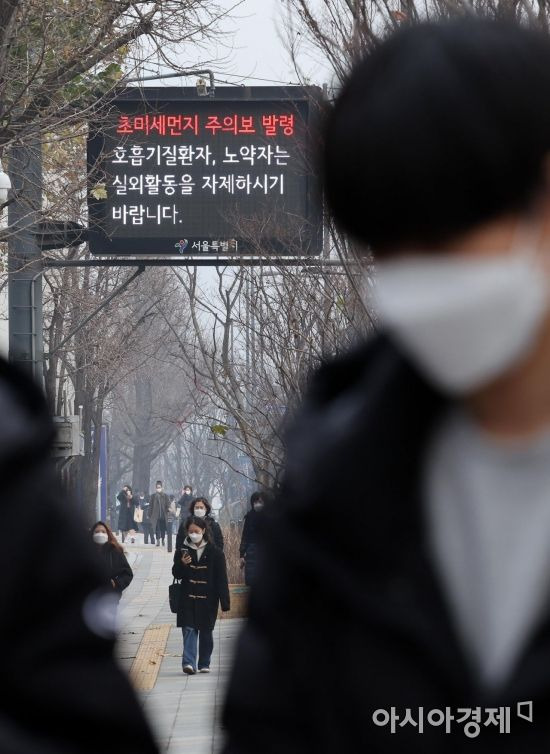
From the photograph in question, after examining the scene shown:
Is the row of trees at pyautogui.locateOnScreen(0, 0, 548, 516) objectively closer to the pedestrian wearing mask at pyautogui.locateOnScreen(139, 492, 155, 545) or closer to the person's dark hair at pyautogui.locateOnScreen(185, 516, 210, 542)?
the person's dark hair at pyautogui.locateOnScreen(185, 516, 210, 542)

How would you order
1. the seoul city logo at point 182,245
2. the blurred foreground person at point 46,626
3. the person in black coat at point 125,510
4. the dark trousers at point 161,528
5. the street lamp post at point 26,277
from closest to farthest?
the blurred foreground person at point 46,626
the street lamp post at point 26,277
the seoul city logo at point 182,245
the person in black coat at point 125,510
the dark trousers at point 161,528

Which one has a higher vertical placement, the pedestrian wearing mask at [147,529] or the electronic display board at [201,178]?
the electronic display board at [201,178]

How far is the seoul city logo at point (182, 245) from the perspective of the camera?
47.9 feet

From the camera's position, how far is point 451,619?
1.32 m

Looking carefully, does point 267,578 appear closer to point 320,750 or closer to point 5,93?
point 320,750

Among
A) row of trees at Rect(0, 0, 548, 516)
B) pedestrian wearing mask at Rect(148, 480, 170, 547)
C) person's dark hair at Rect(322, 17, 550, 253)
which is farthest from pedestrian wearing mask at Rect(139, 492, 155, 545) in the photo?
person's dark hair at Rect(322, 17, 550, 253)

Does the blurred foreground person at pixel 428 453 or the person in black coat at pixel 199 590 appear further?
the person in black coat at pixel 199 590

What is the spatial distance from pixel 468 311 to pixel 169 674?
14070 millimetres

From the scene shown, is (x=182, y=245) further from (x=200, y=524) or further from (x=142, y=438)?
(x=142, y=438)

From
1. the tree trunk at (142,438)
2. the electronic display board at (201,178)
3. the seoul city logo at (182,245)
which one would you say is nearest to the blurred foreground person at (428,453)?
the electronic display board at (201,178)

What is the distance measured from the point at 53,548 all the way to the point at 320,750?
1.07 ft

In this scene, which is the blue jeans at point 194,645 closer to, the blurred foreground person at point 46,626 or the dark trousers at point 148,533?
the blurred foreground person at point 46,626

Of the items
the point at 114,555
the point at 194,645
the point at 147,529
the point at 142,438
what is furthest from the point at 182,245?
the point at 142,438

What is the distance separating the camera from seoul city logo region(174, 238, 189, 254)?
1461cm
